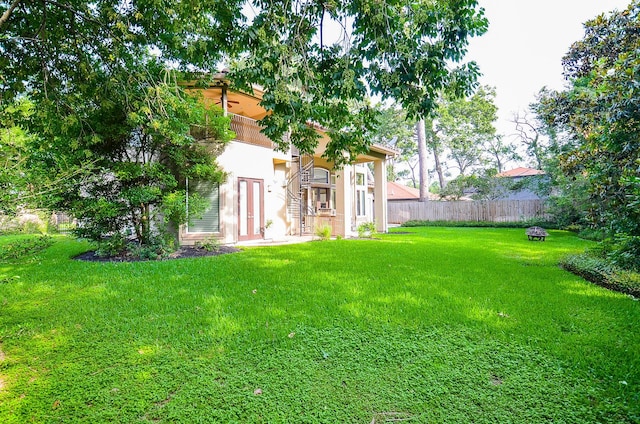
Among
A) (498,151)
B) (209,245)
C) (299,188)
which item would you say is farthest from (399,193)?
(209,245)

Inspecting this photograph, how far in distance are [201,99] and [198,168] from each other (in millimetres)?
2076

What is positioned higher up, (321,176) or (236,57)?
(236,57)

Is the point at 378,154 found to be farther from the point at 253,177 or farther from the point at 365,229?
the point at 253,177

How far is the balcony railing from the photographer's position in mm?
12359

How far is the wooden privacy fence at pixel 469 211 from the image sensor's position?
23.3 metres

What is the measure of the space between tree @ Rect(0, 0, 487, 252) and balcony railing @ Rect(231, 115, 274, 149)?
164 inches

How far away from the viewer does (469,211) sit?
84.8 ft

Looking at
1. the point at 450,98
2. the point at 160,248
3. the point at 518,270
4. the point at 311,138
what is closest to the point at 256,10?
the point at 311,138

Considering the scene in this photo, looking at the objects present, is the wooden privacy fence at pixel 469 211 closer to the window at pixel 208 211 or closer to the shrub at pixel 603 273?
the shrub at pixel 603 273

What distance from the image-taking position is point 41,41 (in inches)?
216

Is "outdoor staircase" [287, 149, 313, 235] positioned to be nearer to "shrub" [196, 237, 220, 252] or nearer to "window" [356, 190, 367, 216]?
"window" [356, 190, 367, 216]

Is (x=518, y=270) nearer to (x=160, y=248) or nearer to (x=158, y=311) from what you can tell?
(x=158, y=311)

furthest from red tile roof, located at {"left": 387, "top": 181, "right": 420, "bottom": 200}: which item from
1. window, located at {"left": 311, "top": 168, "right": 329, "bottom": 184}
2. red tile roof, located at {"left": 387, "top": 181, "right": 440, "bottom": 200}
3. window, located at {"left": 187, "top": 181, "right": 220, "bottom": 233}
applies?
window, located at {"left": 187, "top": 181, "right": 220, "bottom": 233}

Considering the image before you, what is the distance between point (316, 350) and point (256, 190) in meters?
9.97
